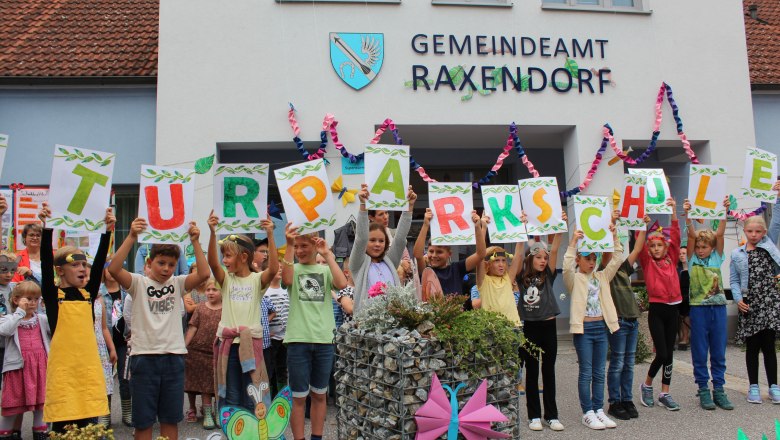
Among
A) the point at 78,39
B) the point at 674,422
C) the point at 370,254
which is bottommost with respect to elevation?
the point at 674,422

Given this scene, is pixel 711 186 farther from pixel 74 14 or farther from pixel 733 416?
pixel 74 14

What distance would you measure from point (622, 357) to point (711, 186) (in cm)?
231

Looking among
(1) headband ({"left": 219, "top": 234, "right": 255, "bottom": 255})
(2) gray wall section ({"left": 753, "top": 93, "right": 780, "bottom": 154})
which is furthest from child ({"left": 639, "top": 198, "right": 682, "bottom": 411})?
(2) gray wall section ({"left": 753, "top": 93, "right": 780, "bottom": 154})

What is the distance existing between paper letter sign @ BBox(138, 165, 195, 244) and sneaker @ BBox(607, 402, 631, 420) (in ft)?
14.6

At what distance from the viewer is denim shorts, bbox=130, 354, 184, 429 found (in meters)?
4.38

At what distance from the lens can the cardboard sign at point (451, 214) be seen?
18.7 ft

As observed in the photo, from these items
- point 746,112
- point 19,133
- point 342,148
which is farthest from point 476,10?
point 19,133

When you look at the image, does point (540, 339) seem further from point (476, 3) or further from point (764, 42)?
point (764, 42)

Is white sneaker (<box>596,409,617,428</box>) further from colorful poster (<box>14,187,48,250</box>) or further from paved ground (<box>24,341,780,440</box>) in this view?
colorful poster (<box>14,187,48,250</box>)

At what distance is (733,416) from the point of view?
6227 mm

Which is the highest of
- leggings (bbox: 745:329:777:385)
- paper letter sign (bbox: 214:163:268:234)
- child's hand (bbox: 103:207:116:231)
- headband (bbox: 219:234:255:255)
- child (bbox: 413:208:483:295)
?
paper letter sign (bbox: 214:163:268:234)

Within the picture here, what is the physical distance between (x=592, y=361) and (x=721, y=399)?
5.36 feet

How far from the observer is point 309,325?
15.9 ft

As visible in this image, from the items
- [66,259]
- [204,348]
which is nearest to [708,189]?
[204,348]
